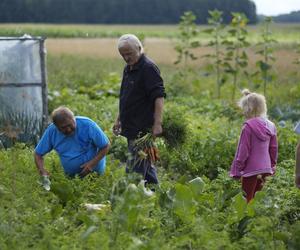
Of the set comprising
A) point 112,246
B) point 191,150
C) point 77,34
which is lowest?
point 77,34

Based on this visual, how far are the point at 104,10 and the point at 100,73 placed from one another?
26452 millimetres

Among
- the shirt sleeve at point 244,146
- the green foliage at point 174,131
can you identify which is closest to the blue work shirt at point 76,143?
the green foliage at point 174,131

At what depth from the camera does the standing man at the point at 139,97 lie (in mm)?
6641

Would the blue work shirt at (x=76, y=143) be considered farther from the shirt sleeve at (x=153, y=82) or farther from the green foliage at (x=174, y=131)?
the green foliage at (x=174, y=131)

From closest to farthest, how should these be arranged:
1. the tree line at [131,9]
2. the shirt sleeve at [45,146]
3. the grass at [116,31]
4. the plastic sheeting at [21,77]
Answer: the shirt sleeve at [45,146] < the plastic sheeting at [21,77] < the tree line at [131,9] < the grass at [116,31]

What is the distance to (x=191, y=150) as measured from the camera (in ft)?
28.5

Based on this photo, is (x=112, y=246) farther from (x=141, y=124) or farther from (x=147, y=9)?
(x=147, y=9)

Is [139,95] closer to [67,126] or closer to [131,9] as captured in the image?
[67,126]

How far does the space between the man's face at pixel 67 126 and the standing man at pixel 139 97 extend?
0.57 meters

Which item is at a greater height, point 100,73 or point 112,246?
point 112,246

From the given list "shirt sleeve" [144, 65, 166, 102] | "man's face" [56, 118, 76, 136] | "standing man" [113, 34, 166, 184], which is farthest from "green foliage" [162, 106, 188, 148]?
"man's face" [56, 118, 76, 136]

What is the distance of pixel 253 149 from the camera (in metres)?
6.60

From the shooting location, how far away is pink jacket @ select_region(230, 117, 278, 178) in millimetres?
6551

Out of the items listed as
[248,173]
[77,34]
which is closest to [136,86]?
[248,173]
